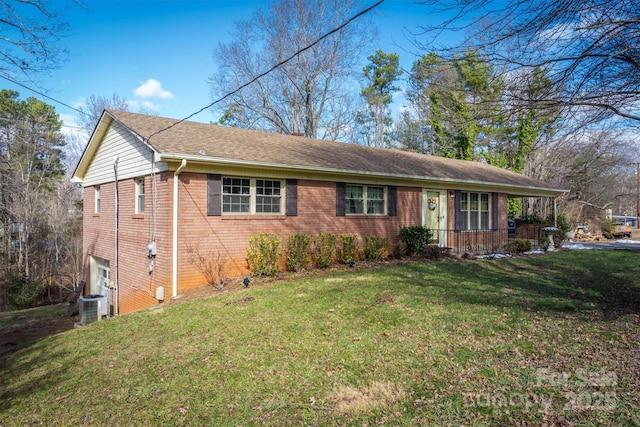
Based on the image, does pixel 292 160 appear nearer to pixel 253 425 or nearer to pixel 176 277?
pixel 176 277

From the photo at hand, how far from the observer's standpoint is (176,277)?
8.73 meters

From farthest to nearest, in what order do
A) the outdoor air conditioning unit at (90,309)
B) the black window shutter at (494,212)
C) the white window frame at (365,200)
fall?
the black window shutter at (494,212) < the white window frame at (365,200) < the outdoor air conditioning unit at (90,309)

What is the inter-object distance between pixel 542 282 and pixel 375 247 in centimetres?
483

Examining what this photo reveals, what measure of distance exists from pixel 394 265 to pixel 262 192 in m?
4.38

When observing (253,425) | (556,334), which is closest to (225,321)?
(253,425)

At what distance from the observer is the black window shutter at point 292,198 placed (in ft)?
34.6

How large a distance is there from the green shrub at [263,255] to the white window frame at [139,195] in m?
3.59

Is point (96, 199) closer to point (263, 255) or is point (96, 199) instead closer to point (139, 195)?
point (139, 195)

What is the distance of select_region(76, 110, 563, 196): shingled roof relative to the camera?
362 inches

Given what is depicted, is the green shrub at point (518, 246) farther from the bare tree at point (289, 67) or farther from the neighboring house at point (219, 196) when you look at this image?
the bare tree at point (289, 67)

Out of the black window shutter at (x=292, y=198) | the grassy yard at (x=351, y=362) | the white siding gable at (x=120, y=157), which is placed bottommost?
the grassy yard at (x=351, y=362)

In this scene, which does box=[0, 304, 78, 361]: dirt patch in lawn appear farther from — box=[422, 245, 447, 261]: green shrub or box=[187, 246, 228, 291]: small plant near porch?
box=[422, 245, 447, 261]: green shrub

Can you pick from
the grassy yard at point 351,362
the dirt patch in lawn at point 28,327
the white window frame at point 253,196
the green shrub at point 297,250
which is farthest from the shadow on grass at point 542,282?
the dirt patch in lawn at point 28,327

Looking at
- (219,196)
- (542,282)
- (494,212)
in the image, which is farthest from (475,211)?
(219,196)
